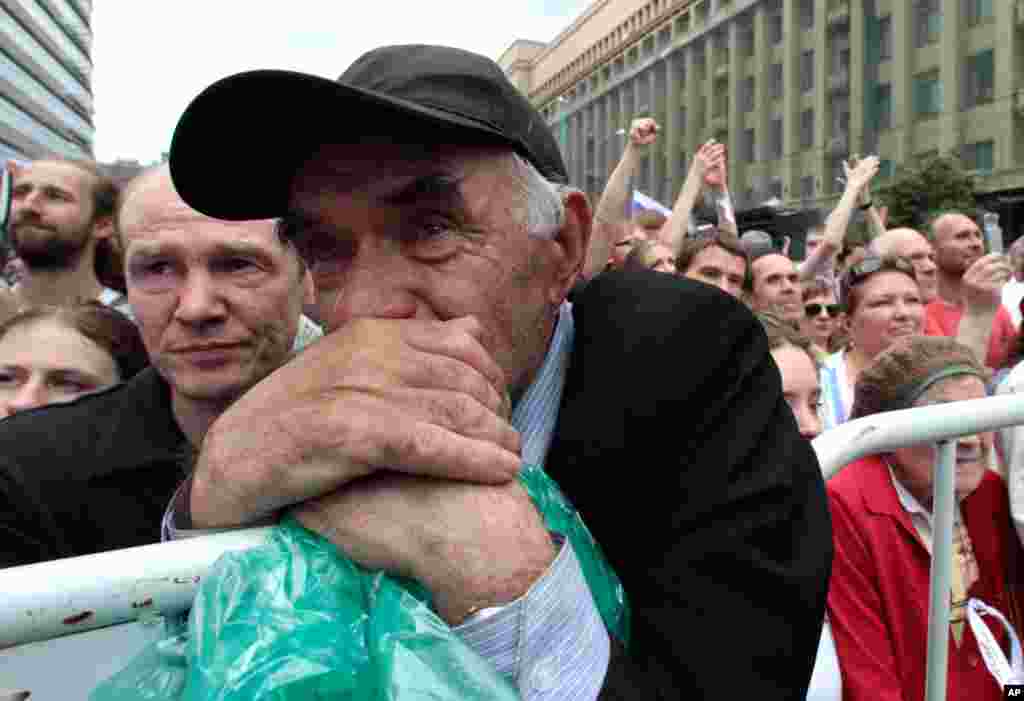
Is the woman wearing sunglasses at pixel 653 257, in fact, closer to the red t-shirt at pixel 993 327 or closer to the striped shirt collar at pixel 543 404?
the red t-shirt at pixel 993 327

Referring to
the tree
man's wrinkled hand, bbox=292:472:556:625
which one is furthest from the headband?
the tree

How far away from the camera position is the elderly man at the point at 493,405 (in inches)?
31.7

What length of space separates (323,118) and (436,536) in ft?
1.72

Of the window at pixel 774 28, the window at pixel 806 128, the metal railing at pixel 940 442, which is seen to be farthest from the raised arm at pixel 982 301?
the window at pixel 774 28

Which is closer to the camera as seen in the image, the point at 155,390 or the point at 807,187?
the point at 155,390

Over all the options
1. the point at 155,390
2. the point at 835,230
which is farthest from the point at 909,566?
the point at 835,230

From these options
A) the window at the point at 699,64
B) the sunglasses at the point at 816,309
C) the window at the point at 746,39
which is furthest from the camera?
the window at the point at 699,64

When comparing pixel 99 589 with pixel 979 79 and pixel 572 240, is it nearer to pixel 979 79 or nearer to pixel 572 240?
pixel 572 240

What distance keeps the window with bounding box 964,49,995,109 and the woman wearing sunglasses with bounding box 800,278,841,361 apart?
3656 cm

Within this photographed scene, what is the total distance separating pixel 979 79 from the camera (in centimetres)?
3784

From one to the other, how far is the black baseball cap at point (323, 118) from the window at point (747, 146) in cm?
5602

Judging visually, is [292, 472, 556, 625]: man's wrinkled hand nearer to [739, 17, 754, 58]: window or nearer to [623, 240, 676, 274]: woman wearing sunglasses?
[623, 240, 676, 274]: woman wearing sunglasses

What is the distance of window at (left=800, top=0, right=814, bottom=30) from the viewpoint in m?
49.3

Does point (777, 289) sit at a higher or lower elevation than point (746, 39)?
lower
